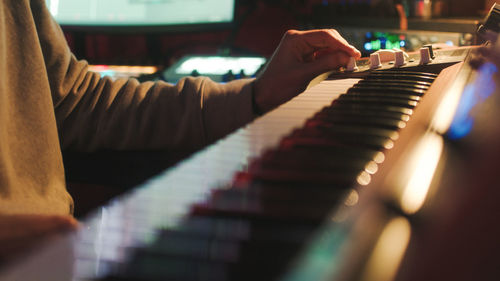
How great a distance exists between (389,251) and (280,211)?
8 cm

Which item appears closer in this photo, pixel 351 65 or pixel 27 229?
pixel 27 229

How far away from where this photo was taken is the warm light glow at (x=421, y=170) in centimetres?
23

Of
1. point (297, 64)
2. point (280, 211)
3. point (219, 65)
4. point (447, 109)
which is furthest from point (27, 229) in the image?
point (219, 65)

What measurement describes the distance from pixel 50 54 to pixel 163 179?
0.61 meters

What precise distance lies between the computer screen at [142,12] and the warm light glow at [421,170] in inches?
47.8

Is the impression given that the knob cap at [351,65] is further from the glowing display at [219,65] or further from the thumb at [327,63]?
the glowing display at [219,65]

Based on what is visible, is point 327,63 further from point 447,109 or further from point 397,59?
point 447,109

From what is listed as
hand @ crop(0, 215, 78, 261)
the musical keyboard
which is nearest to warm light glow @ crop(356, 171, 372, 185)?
the musical keyboard

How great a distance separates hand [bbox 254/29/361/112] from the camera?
77cm

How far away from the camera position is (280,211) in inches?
10.6

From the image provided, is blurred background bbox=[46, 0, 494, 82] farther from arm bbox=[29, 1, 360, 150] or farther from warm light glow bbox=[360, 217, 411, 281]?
warm light glow bbox=[360, 217, 411, 281]

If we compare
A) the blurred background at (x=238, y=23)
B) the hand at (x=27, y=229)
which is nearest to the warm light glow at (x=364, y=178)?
the hand at (x=27, y=229)

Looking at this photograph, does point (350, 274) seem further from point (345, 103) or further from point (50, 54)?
point (50, 54)

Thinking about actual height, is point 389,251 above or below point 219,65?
above
